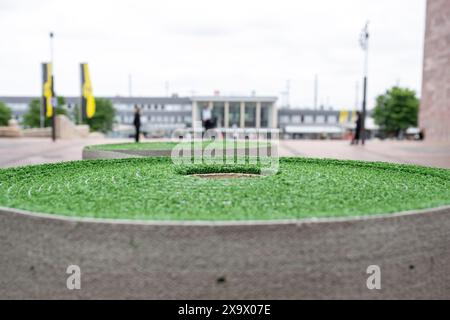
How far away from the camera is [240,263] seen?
9.68ft

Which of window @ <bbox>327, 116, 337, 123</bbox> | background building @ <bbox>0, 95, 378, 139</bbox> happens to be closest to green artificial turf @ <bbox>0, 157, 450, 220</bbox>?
background building @ <bbox>0, 95, 378, 139</bbox>

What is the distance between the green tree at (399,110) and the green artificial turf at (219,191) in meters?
58.5

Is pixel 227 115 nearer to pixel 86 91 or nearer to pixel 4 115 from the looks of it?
pixel 4 115

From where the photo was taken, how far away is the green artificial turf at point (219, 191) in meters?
3.55

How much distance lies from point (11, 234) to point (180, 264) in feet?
4.31

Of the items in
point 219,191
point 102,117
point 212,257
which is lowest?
point 212,257

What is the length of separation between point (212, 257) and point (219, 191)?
1893 millimetres

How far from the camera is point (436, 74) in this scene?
1120 inches

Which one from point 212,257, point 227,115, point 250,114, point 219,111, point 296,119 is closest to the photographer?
point 212,257

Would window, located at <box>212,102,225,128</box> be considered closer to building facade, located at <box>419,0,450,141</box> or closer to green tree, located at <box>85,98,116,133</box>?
green tree, located at <box>85,98,116,133</box>

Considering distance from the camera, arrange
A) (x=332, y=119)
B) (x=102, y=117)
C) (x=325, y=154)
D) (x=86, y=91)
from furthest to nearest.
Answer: (x=332, y=119)
(x=102, y=117)
(x=86, y=91)
(x=325, y=154)

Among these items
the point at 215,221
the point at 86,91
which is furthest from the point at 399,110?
the point at 215,221
